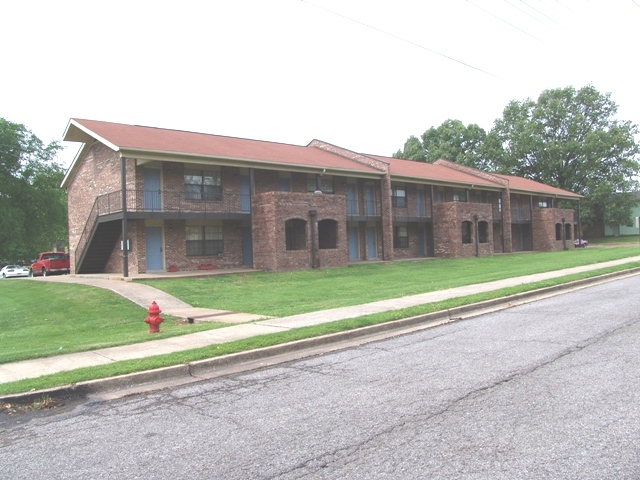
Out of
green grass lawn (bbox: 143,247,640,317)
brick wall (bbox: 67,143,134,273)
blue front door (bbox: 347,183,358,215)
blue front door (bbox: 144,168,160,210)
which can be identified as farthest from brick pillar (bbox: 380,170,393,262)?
brick wall (bbox: 67,143,134,273)

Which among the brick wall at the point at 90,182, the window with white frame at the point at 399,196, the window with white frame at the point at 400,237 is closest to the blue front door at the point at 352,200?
the window with white frame at the point at 399,196

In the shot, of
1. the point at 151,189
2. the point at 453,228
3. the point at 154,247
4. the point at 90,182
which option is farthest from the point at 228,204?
the point at 453,228

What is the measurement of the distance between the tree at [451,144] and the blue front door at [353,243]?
3403 centimetres

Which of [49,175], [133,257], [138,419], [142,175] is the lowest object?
[138,419]

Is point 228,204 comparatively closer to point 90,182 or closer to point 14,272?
point 90,182

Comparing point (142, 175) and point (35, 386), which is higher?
point (142, 175)

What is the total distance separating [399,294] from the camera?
49.6ft

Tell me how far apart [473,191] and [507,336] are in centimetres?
3252

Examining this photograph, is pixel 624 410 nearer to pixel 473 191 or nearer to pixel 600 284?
pixel 600 284

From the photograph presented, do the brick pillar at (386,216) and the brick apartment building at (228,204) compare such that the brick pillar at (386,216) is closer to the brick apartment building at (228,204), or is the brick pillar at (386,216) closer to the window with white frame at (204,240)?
the brick apartment building at (228,204)

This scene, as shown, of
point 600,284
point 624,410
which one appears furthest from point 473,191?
point 624,410

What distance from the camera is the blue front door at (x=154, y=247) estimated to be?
23.2m

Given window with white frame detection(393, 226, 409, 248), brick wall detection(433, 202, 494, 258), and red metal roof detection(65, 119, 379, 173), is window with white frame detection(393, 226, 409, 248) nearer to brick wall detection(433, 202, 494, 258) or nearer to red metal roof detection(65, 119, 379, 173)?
brick wall detection(433, 202, 494, 258)

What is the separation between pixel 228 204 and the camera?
82.6 ft
